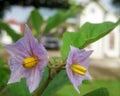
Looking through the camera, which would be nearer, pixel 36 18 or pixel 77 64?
pixel 77 64

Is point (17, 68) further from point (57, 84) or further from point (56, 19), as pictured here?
point (56, 19)

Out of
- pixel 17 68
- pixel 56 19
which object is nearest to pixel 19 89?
pixel 17 68

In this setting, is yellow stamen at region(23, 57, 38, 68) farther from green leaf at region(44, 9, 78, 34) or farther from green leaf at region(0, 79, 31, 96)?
green leaf at region(44, 9, 78, 34)

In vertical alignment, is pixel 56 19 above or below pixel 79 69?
below

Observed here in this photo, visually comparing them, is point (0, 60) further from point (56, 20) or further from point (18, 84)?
point (56, 20)

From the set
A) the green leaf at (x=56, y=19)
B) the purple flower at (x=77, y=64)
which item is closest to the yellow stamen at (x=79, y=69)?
the purple flower at (x=77, y=64)

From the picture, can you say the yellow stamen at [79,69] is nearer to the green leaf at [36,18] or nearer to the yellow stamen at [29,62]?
the yellow stamen at [29,62]

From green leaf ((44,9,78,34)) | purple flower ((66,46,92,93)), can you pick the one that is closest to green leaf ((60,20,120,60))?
purple flower ((66,46,92,93))
